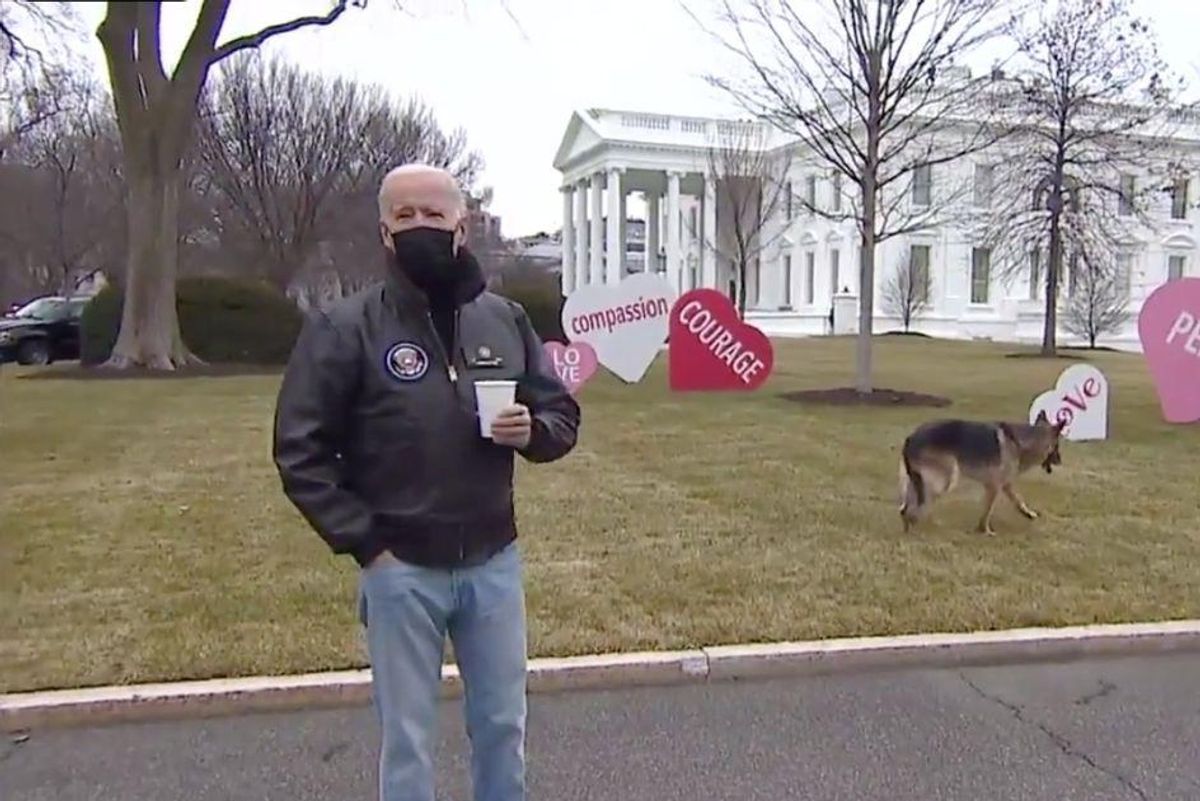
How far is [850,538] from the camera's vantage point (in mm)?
6160

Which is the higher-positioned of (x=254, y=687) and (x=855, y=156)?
(x=855, y=156)

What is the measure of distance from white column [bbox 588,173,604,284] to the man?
183ft

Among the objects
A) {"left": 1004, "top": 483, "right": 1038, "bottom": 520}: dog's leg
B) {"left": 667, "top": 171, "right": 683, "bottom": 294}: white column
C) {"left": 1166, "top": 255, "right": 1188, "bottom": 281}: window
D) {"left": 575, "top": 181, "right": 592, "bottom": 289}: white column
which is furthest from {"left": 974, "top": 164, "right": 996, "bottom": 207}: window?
{"left": 575, "top": 181, "right": 592, "bottom": 289}: white column

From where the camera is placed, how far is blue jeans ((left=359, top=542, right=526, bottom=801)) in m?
2.29

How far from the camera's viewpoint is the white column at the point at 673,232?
56325 mm

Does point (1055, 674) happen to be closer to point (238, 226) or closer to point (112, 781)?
point (112, 781)

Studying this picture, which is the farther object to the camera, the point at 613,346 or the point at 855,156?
the point at 855,156

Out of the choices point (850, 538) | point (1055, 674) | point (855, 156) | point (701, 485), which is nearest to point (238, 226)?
point (855, 156)

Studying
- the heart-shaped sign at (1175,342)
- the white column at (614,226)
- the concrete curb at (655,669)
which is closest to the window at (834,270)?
the white column at (614,226)

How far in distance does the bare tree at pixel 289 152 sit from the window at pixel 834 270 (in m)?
25.9

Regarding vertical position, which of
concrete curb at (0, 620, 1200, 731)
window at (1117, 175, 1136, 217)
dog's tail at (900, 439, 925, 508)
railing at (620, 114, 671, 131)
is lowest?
concrete curb at (0, 620, 1200, 731)

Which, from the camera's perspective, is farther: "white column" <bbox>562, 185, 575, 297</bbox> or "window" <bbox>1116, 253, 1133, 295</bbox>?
"white column" <bbox>562, 185, 575, 297</bbox>

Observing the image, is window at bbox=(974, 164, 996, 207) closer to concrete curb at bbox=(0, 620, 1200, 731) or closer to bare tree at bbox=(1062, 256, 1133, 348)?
bare tree at bbox=(1062, 256, 1133, 348)

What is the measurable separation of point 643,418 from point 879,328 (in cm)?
3438
